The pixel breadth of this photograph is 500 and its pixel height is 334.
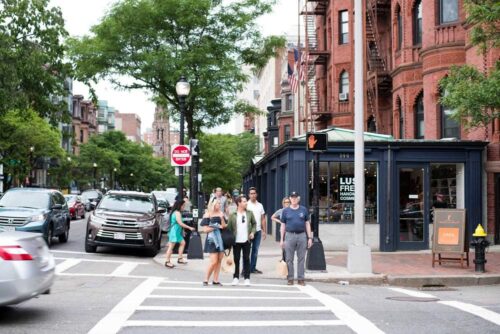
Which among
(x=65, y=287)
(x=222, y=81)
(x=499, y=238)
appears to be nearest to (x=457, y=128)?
(x=499, y=238)

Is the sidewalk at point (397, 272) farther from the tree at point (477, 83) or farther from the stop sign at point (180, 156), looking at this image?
the tree at point (477, 83)

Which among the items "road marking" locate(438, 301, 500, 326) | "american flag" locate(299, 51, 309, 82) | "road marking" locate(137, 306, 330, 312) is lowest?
"road marking" locate(438, 301, 500, 326)

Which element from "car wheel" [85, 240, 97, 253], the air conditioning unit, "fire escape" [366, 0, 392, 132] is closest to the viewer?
"car wheel" [85, 240, 97, 253]

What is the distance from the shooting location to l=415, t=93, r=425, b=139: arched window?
27.1 meters

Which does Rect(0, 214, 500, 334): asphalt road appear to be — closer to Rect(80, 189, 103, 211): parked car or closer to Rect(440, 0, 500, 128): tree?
Rect(440, 0, 500, 128): tree

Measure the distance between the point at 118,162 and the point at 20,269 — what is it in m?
74.7

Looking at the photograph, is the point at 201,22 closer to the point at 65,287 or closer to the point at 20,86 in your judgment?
the point at 20,86

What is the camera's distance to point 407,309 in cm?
1005

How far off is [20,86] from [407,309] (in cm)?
1581

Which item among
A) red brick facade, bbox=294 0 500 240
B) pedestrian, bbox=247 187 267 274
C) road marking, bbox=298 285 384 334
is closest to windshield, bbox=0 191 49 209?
pedestrian, bbox=247 187 267 274

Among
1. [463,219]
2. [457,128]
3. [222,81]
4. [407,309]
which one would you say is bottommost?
[407,309]

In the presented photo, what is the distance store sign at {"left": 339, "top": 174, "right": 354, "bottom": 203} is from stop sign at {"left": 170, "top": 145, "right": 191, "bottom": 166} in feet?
16.0

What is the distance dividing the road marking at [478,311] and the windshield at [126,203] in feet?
34.5

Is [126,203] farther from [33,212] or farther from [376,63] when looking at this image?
[376,63]
